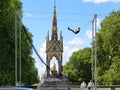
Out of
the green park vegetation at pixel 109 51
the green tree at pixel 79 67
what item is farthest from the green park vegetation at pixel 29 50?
the green tree at pixel 79 67

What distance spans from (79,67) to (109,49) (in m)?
56.6

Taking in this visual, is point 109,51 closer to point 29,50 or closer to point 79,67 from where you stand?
point 29,50

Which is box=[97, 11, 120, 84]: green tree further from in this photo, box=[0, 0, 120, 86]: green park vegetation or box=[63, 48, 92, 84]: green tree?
box=[63, 48, 92, 84]: green tree

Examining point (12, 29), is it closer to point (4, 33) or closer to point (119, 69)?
point (4, 33)

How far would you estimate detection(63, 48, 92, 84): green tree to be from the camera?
12094 cm

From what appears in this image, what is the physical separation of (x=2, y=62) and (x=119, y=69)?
68.9 feet

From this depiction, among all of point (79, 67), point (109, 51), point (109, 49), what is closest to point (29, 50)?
point (109, 49)

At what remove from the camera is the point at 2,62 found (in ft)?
158

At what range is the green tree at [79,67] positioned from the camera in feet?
397

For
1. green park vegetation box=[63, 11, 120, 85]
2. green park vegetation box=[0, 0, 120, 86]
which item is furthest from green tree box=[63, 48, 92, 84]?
green park vegetation box=[63, 11, 120, 85]

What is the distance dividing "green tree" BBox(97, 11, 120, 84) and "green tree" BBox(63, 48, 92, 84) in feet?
146

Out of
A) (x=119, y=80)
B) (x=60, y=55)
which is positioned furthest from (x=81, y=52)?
(x=119, y=80)

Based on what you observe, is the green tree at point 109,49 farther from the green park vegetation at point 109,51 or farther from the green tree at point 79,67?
the green tree at point 79,67

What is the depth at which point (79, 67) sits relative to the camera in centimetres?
12550
